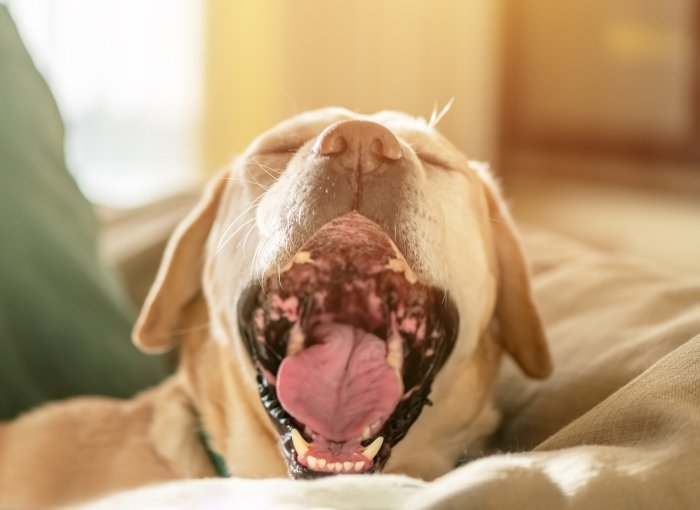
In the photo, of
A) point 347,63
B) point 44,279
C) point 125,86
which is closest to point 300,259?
point 44,279

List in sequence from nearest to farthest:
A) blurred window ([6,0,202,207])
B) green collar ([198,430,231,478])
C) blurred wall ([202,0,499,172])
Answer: green collar ([198,430,231,478])
blurred window ([6,0,202,207])
blurred wall ([202,0,499,172])

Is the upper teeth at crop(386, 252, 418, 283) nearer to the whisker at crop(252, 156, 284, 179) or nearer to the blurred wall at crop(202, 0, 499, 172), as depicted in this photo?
the whisker at crop(252, 156, 284, 179)

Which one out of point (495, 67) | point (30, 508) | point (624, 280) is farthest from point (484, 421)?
point (495, 67)

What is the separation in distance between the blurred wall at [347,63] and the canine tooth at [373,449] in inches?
127

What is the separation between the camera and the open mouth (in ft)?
4.85

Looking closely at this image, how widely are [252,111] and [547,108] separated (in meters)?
2.34

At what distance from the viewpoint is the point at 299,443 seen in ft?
4.72

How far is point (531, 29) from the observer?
638 cm

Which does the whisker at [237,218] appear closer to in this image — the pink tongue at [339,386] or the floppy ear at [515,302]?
the pink tongue at [339,386]

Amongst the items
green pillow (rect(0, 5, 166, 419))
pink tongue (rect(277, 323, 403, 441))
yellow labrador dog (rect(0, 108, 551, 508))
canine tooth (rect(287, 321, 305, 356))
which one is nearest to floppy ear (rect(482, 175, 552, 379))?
yellow labrador dog (rect(0, 108, 551, 508))

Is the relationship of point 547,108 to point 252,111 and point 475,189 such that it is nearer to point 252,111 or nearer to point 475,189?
point 252,111

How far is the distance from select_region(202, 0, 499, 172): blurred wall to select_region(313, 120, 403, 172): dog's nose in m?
3.15

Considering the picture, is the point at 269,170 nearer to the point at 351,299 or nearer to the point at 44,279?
the point at 351,299

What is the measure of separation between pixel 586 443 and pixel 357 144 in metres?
0.53
